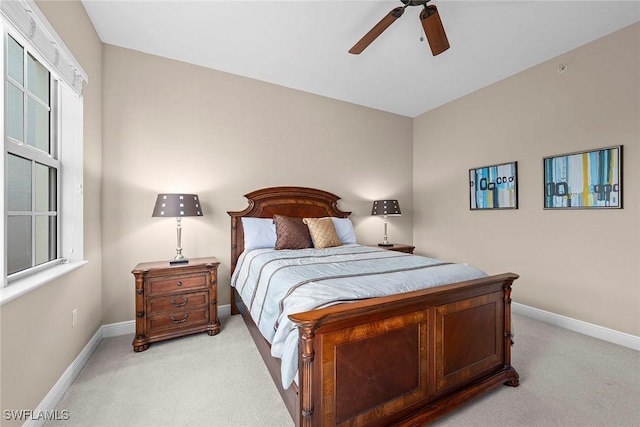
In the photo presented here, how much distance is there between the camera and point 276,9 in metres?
2.21

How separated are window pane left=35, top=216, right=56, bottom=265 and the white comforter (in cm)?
145

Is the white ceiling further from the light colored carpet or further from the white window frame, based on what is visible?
the light colored carpet

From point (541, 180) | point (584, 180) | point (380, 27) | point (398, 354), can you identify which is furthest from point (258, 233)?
point (584, 180)

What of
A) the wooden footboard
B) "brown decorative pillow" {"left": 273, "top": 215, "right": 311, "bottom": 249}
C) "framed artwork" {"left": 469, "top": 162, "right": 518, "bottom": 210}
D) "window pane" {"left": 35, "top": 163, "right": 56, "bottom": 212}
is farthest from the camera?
"framed artwork" {"left": 469, "top": 162, "right": 518, "bottom": 210}

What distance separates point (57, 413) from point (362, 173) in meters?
3.90

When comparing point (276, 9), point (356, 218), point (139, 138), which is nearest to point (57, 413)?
point (139, 138)

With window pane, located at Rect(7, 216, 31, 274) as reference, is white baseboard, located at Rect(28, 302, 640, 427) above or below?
below

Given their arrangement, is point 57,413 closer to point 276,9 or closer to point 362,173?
point 276,9

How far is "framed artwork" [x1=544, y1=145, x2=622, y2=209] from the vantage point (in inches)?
97.2

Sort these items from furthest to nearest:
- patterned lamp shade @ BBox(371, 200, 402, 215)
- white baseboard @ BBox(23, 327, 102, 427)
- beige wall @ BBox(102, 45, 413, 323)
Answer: patterned lamp shade @ BBox(371, 200, 402, 215), beige wall @ BBox(102, 45, 413, 323), white baseboard @ BBox(23, 327, 102, 427)

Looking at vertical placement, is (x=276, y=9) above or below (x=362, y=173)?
above

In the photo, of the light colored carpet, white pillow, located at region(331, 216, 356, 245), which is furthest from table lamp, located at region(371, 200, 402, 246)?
the light colored carpet

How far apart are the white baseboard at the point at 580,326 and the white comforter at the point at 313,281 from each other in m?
1.76

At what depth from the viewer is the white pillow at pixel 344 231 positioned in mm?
3498
